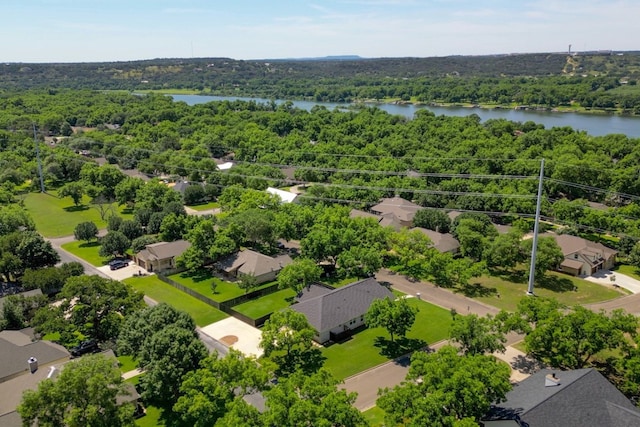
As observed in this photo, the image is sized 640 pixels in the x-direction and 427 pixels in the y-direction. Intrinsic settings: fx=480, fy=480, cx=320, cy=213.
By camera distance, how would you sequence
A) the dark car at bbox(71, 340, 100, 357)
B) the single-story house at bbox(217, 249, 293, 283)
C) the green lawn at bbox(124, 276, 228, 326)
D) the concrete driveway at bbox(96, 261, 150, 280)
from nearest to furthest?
the dark car at bbox(71, 340, 100, 357) < the green lawn at bbox(124, 276, 228, 326) < the single-story house at bbox(217, 249, 293, 283) < the concrete driveway at bbox(96, 261, 150, 280)

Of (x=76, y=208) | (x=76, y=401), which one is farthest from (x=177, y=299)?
(x=76, y=208)

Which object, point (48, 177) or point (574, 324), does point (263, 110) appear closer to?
point (48, 177)

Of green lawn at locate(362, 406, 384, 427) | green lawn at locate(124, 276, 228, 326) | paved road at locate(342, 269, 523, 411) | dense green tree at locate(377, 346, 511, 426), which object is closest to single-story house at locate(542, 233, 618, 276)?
paved road at locate(342, 269, 523, 411)

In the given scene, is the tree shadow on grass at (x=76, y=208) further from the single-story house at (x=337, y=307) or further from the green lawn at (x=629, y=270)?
the green lawn at (x=629, y=270)

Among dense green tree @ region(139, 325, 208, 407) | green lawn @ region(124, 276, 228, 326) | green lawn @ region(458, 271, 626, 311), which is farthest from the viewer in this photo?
green lawn @ region(458, 271, 626, 311)

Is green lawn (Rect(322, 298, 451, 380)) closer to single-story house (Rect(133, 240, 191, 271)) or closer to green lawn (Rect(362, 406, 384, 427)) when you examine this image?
green lawn (Rect(362, 406, 384, 427))

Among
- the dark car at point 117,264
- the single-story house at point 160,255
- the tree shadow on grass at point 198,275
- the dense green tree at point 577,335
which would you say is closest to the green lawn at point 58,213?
the dark car at point 117,264
